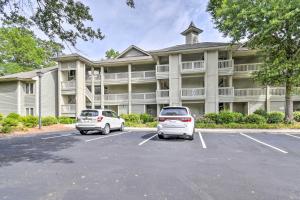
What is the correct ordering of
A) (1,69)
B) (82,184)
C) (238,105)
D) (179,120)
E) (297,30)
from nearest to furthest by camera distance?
(82,184) < (179,120) < (297,30) < (238,105) < (1,69)

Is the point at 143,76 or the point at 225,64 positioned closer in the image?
the point at 225,64

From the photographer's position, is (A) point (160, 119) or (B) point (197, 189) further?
(A) point (160, 119)

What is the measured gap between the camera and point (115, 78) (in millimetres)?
28109

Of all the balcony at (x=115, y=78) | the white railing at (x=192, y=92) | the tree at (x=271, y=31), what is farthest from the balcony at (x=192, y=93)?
the balcony at (x=115, y=78)

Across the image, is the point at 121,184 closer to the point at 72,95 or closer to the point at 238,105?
the point at 238,105

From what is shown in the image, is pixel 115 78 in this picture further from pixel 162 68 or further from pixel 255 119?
pixel 255 119

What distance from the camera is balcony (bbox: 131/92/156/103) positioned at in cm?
2626

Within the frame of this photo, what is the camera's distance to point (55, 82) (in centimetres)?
2841

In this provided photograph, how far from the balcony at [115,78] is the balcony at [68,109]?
513cm

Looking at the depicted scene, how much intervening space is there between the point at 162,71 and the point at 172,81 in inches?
68.5

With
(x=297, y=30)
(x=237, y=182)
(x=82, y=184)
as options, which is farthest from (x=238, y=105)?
(x=82, y=184)

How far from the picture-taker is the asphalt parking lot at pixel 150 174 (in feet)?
14.5

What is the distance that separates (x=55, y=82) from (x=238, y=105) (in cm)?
2292

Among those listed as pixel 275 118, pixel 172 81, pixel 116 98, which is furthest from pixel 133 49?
pixel 275 118
